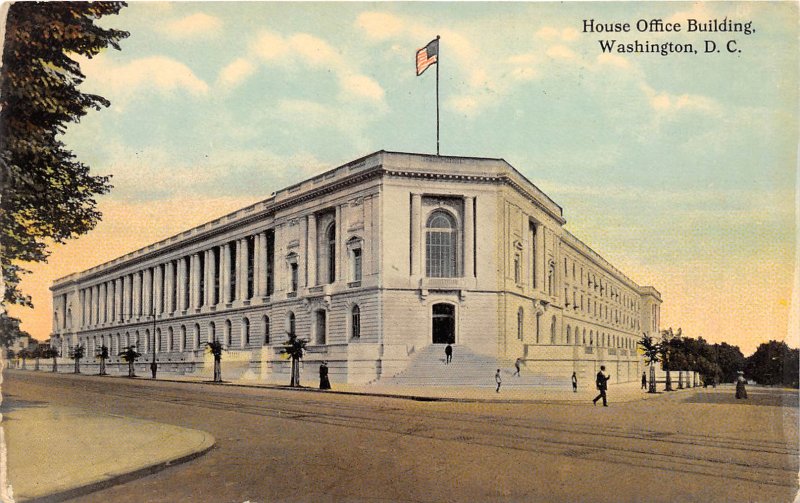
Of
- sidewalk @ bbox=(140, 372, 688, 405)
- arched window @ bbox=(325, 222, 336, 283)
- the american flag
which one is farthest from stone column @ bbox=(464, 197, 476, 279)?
the american flag

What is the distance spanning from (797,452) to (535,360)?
1223 inches

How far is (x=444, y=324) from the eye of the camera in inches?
1961

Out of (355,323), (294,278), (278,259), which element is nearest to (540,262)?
(355,323)

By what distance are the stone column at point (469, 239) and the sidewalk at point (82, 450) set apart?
32.9 m

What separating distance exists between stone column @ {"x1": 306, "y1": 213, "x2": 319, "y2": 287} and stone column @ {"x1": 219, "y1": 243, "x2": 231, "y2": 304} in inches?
580

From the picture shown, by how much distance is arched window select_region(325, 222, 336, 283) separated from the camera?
56438 millimetres

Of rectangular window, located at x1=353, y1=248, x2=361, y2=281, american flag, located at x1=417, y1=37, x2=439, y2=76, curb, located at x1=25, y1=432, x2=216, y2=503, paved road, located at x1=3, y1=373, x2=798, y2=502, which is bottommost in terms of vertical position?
paved road, located at x1=3, y1=373, x2=798, y2=502

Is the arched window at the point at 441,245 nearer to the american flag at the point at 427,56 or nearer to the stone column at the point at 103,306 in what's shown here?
the stone column at the point at 103,306

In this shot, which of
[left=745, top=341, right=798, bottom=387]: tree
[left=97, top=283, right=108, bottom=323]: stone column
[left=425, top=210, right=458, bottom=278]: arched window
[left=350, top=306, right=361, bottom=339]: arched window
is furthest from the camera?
[left=350, top=306, right=361, bottom=339]: arched window

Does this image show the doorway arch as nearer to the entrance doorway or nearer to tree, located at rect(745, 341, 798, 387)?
the entrance doorway

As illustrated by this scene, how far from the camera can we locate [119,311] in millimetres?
53219

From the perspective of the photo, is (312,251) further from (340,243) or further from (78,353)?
(78,353)

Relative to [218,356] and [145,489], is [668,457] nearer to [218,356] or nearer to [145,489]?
[145,489]

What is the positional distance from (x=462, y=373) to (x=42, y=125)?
103ft
